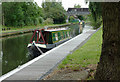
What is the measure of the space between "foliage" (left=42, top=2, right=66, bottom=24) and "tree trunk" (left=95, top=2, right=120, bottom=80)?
76472 millimetres

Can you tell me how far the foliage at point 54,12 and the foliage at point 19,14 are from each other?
22.7 metres

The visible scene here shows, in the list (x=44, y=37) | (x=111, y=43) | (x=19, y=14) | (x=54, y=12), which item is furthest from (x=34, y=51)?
(x=54, y=12)

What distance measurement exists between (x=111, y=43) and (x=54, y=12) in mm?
79527

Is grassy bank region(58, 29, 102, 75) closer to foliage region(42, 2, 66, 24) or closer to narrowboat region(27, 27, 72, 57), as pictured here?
narrowboat region(27, 27, 72, 57)

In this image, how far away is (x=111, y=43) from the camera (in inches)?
213

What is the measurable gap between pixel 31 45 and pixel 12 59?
92.7 inches

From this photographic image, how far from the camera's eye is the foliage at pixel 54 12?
83250 millimetres

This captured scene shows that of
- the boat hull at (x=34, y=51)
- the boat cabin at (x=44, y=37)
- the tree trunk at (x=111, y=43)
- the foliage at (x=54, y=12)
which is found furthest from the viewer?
the foliage at (x=54, y=12)

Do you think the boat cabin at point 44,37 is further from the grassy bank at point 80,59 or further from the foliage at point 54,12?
the foliage at point 54,12

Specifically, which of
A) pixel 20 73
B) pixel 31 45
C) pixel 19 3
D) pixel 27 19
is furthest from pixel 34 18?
pixel 20 73

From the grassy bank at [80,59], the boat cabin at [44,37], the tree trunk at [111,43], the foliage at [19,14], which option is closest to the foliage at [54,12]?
the foliage at [19,14]

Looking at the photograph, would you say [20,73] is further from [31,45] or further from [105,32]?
[31,45]

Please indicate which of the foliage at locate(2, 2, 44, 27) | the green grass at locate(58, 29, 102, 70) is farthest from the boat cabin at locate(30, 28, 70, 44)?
the foliage at locate(2, 2, 44, 27)

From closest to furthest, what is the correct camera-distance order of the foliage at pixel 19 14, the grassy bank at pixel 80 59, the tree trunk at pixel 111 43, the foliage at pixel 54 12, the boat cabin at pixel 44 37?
the tree trunk at pixel 111 43, the grassy bank at pixel 80 59, the boat cabin at pixel 44 37, the foliage at pixel 19 14, the foliage at pixel 54 12
